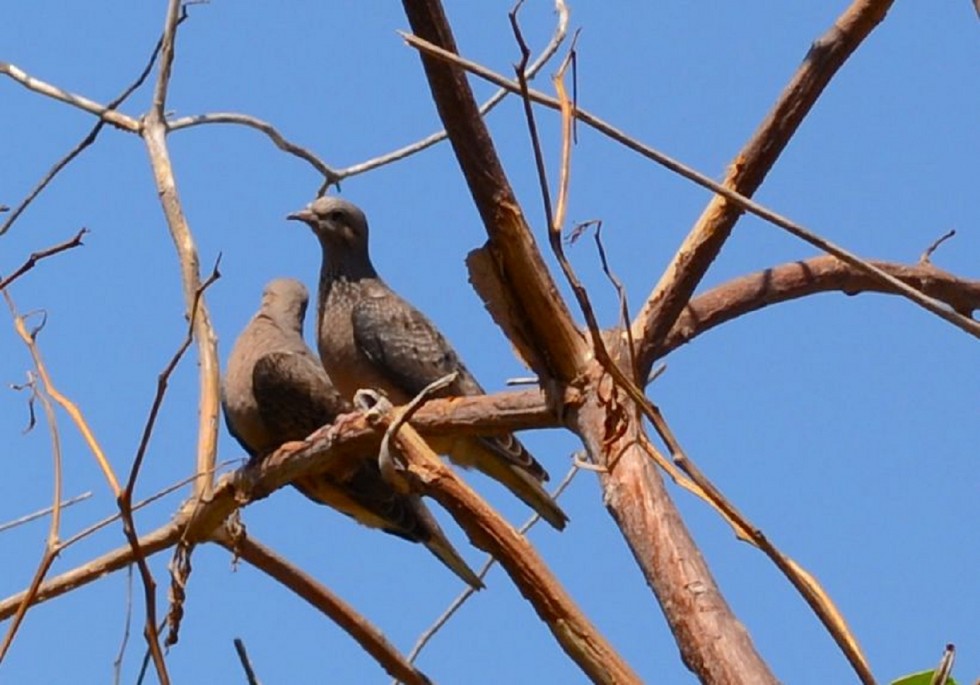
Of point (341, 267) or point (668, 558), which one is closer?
point (668, 558)

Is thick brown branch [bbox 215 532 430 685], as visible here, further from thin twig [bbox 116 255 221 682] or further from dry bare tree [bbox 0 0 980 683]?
thin twig [bbox 116 255 221 682]

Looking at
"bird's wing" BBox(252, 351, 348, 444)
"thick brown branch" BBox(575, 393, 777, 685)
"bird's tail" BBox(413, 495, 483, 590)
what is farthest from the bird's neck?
"thick brown branch" BBox(575, 393, 777, 685)

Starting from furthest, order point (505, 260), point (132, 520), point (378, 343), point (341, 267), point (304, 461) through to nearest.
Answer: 1. point (341, 267)
2. point (378, 343)
3. point (304, 461)
4. point (505, 260)
5. point (132, 520)

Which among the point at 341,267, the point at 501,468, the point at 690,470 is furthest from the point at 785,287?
the point at 341,267

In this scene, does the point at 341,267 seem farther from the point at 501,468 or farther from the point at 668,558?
the point at 668,558

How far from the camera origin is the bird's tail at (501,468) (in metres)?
6.82

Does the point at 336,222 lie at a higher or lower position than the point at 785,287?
higher

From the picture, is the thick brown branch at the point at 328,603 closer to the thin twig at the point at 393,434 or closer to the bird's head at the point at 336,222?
the thin twig at the point at 393,434

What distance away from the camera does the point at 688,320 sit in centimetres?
441

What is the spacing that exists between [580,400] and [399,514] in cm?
282

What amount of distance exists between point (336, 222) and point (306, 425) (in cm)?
151

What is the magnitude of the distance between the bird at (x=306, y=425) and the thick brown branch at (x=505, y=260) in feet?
8.28

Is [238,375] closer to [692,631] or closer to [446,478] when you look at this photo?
[446,478]

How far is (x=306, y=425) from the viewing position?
623 centimetres
